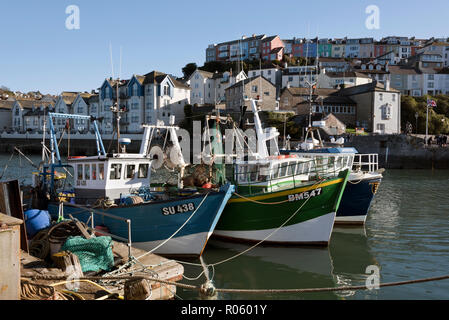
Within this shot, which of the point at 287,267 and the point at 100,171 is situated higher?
the point at 100,171

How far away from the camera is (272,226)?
44.5ft

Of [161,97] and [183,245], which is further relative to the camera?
[161,97]

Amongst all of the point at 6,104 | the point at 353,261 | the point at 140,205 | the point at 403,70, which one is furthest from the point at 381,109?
Result: the point at 6,104

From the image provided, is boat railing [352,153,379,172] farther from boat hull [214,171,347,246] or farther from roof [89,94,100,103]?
roof [89,94,100,103]

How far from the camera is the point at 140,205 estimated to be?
1219 cm

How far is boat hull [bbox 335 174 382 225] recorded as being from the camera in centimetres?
1719

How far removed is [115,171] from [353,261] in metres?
8.49

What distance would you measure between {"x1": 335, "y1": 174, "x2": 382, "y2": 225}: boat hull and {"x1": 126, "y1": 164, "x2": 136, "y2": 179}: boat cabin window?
29.9 ft

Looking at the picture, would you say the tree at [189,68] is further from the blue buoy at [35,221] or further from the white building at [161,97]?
the blue buoy at [35,221]

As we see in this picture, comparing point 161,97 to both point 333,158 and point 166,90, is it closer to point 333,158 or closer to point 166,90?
point 166,90

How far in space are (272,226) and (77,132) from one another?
64.4 metres

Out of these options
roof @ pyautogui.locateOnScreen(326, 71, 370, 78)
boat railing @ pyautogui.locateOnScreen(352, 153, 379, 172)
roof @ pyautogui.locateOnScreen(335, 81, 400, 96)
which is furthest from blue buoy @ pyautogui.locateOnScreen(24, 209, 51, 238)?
roof @ pyautogui.locateOnScreen(326, 71, 370, 78)

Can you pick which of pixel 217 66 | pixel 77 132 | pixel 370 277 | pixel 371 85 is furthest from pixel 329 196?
pixel 217 66

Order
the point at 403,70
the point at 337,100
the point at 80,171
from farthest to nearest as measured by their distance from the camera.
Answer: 1. the point at 403,70
2. the point at 337,100
3. the point at 80,171
